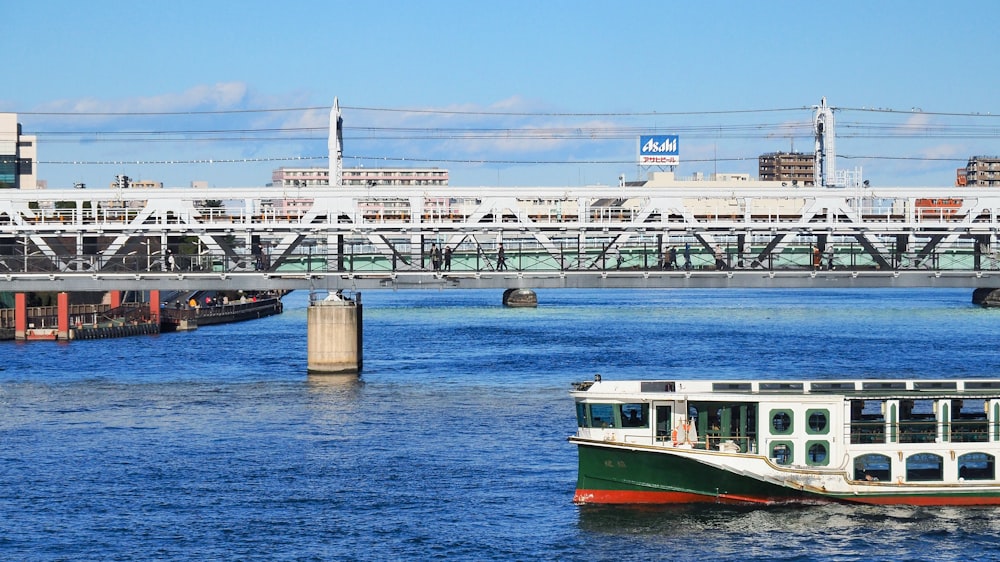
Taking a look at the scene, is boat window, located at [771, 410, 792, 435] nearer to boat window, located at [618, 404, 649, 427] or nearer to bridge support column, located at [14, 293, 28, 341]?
boat window, located at [618, 404, 649, 427]

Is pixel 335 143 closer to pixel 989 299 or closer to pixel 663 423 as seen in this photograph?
pixel 663 423

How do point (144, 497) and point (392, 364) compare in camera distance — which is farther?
point (392, 364)

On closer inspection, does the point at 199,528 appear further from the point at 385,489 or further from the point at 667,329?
the point at 667,329

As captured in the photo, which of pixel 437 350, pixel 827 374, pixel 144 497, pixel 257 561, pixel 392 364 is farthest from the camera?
pixel 437 350

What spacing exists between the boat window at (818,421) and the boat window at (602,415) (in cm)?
627

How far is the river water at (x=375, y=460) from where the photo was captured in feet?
137

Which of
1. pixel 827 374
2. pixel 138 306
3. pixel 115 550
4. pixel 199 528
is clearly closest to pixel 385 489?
pixel 199 528

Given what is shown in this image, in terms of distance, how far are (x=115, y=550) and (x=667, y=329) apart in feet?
316

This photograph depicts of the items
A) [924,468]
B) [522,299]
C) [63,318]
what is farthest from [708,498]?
[522,299]

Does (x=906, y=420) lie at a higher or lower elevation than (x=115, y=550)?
higher

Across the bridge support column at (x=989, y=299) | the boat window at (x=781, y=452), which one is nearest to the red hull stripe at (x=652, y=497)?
the boat window at (x=781, y=452)

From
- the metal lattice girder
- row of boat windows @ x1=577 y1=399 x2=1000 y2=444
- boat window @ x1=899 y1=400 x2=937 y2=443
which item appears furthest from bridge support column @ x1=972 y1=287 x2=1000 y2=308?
boat window @ x1=899 y1=400 x2=937 y2=443

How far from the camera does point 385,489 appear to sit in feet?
162

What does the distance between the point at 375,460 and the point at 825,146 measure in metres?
69.4
